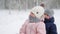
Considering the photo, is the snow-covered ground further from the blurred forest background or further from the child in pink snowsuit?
the blurred forest background

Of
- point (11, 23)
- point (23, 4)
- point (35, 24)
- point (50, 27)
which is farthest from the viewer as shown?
point (23, 4)

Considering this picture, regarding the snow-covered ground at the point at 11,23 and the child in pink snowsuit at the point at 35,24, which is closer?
the child in pink snowsuit at the point at 35,24

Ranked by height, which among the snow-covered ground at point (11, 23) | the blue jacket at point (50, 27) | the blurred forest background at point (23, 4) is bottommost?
the snow-covered ground at point (11, 23)

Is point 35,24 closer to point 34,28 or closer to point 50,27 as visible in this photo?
point 34,28

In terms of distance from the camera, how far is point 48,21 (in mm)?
2643

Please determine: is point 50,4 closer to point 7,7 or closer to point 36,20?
point 7,7

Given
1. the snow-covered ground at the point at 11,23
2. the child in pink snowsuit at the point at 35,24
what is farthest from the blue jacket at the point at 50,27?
the snow-covered ground at the point at 11,23

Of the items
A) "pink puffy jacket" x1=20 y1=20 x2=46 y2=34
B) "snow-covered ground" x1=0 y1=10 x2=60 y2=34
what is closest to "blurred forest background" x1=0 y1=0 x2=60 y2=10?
"snow-covered ground" x1=0 y1=10 x2=60 y2=34

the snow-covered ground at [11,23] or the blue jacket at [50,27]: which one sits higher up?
the blue jacket at [50,27]

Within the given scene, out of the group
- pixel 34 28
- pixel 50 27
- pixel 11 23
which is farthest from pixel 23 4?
pixel 34 28

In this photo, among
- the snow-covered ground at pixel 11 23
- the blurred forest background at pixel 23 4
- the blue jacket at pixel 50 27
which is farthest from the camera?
the blurred forest background at pixel 23 4

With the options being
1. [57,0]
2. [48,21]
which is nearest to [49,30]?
[48,21]

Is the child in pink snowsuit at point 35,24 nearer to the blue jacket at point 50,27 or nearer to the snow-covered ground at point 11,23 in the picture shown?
the blue jacket at point 50,27

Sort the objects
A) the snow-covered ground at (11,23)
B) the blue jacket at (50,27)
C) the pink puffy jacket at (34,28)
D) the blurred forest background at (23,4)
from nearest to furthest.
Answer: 1. the pink puffy jacket at (34,28)
2. the blue jacket at (50,27)
3. the snow-covered ground at (11,23)
4. the blurred forest background at (23,4)
